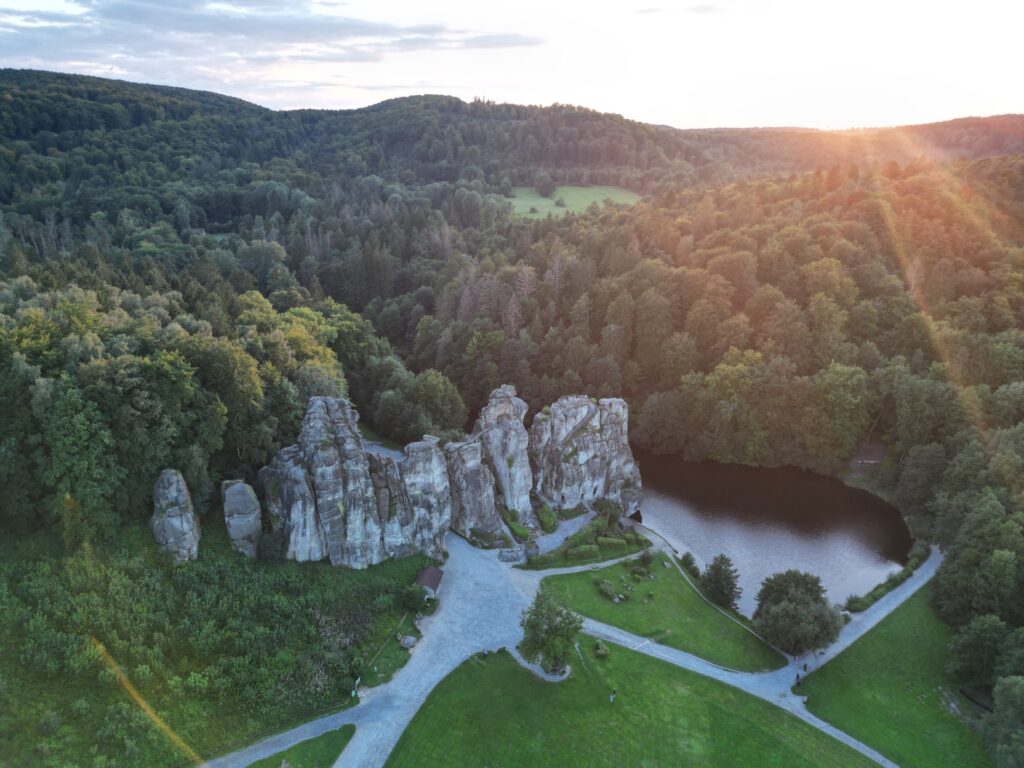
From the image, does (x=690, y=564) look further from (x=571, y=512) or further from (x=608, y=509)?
(x=571, y=512)

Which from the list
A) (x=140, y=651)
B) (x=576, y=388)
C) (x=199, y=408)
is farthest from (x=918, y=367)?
(x=140, y=651)

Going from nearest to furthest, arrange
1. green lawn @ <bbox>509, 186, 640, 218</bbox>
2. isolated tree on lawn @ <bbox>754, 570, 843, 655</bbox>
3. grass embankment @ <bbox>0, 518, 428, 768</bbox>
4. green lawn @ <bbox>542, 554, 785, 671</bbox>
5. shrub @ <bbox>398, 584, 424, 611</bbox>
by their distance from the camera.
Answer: grass embankment @ <bbox>0, 518, 428, 768</bbox>, isolated tree on lawn @ <bbox>754, 570, 843, 655</bbox>, green lawn @ <bbox>542, 554, 785, 671</bbox>, shrub @ <bbox>398, 584, 424, 611</bbox>, green lawn @ <bbox>509, 186, 640, 218</bbox>

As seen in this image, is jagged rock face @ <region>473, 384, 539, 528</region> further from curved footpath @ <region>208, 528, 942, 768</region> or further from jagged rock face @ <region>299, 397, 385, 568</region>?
jagged rock face @ <region>299, 397, 385, 568</region>

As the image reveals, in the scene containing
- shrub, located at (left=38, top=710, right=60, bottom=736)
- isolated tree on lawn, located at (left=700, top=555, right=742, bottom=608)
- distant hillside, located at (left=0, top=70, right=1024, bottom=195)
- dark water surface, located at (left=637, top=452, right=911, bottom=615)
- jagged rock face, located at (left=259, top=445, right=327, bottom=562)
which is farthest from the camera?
distant hillside, located at (left=0, top=70, right=1024, bottom=195)

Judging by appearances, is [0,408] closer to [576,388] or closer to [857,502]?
[576,388]

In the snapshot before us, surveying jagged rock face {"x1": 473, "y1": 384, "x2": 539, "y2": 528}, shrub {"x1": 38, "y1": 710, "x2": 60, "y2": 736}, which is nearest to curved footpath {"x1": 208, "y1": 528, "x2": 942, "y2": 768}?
jagged rock face {"x1": 473, "y1": 384, "x2": 539, "y2": 528}

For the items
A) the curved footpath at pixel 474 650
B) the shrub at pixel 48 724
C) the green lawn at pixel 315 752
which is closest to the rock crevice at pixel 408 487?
the curved footpath at pixel 474 650
